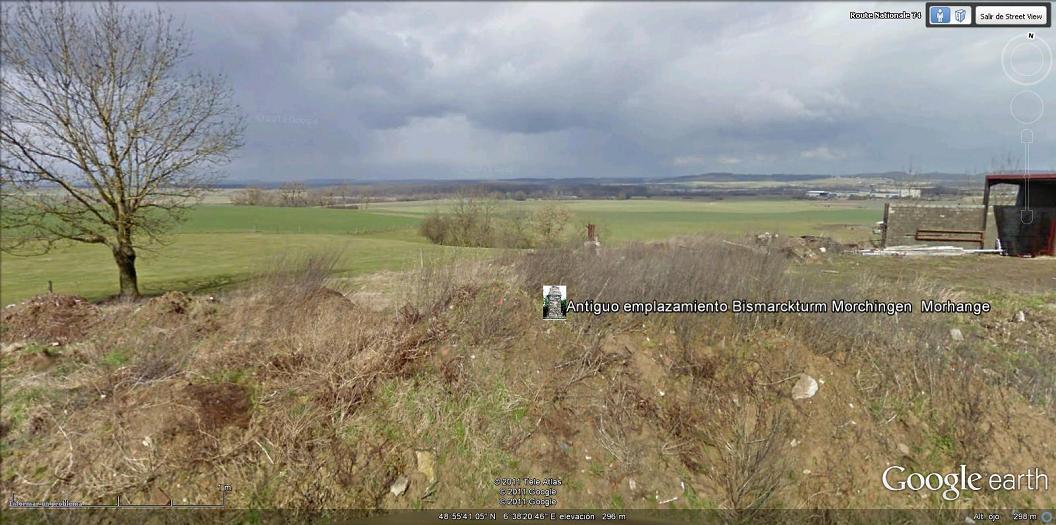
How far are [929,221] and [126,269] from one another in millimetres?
33207

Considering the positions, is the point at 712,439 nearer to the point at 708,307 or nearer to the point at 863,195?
the point at 708,307

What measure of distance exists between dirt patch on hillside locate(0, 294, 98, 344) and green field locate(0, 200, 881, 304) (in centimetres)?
307

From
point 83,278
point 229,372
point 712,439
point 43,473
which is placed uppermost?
point 83,278

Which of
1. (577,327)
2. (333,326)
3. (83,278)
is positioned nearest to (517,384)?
(577,327)

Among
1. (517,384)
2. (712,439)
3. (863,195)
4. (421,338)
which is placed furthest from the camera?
(863,195)

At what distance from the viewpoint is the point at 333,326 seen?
709 cm

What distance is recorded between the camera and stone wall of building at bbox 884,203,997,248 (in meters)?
20.1

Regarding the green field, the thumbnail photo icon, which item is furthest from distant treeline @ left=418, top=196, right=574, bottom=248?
the thumbnail photo icon

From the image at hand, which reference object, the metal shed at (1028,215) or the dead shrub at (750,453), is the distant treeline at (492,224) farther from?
the metal shed at (1028,215)

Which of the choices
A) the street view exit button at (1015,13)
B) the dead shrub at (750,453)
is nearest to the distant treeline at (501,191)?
the street view exit button at (1015,13)

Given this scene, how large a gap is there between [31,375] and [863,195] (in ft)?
101

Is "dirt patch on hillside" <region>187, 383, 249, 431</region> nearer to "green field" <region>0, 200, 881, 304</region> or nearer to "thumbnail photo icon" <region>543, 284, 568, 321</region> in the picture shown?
"thumbnail photo icon" <region>543, 284, 568, 321</region>

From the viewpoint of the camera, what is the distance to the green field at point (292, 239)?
41.2ft

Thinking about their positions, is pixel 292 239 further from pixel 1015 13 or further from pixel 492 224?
pixel 1015 13
